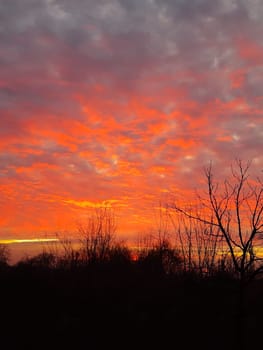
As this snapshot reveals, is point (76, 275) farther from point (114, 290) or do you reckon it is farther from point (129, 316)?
point (129, 316)

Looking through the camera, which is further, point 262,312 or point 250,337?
point 262,312

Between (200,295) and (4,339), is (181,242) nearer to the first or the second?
(200,295)

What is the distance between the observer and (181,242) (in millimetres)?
16797

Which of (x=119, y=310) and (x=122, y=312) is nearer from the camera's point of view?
(x=122, y=312)

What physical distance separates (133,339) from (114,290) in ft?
8.24

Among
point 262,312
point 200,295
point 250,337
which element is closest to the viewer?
point 250,337

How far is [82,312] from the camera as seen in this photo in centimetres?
1328

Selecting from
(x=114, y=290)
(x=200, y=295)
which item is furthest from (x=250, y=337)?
(x=114, y=290)

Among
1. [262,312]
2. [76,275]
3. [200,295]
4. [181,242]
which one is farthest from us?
[181,242]

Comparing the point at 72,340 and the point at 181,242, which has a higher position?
the point at 181,242

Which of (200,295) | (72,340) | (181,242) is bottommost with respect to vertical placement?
(72,340)

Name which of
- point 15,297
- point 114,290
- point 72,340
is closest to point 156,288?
point 114,290

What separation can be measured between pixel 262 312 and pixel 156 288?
3.74 m

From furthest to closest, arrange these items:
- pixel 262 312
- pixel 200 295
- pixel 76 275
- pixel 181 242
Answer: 1. pixel 181 242
2. pixel 76 275
3. pixel 200 295
4. pixel 262 312
